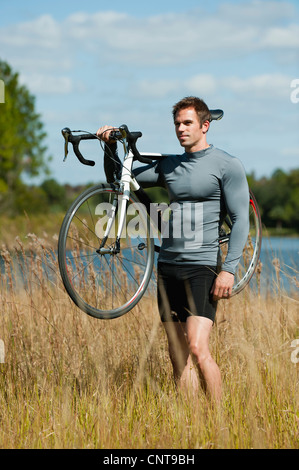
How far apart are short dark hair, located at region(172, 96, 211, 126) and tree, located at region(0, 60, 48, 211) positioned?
26159mm

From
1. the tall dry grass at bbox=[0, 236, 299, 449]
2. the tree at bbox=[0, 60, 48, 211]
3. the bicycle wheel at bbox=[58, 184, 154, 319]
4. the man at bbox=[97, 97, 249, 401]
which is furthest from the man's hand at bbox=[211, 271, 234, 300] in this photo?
the tree at bbox=[0, 60, 48, 211]

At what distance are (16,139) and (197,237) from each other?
90.9 ft

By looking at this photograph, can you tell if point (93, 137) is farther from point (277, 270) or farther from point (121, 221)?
point (277, 270)

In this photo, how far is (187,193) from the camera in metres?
3.50

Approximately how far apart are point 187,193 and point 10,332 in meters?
2.02

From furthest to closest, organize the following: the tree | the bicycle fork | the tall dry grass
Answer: the tree < the bicycle fork < the tall dry grass

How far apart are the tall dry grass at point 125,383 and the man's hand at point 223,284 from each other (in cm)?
29

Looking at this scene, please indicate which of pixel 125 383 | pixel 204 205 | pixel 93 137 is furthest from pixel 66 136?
pixel 125 383

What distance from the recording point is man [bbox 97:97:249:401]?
341cm

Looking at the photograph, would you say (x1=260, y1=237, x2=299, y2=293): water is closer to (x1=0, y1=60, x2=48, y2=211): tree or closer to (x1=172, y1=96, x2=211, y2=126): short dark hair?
(x1=172, y1=96, x2=211, y2=126): short dark hair

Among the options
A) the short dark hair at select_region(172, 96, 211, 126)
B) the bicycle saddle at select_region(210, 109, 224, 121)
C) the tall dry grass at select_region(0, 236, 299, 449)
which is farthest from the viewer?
the bicycle saddle at select_region(210, 109, 224, 121)
